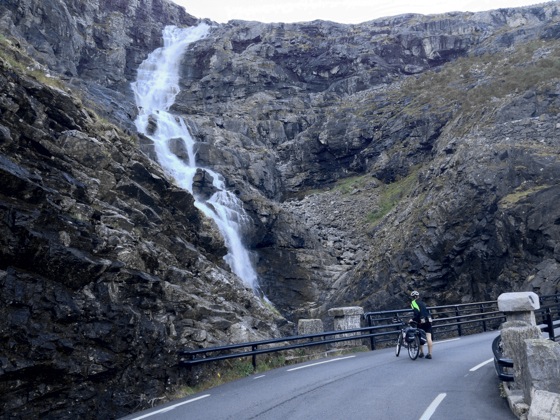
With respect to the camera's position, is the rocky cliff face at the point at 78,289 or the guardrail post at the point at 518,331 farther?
the rocky cliff face at the point at 78,289

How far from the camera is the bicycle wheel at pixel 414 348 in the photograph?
13.3 metres

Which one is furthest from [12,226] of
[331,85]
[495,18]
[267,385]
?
[495,18]

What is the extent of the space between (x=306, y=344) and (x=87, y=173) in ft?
30.0

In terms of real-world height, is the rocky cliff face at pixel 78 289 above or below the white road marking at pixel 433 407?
above

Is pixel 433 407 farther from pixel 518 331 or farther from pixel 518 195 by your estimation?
pixel 518 195

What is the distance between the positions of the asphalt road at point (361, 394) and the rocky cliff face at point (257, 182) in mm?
1659

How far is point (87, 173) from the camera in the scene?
52.5 feet

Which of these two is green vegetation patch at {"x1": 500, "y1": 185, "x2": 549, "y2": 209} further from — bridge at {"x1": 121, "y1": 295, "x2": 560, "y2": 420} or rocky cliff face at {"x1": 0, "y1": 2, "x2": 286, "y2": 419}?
rocky cliff face at {"x1": 0, "y1": 2, "x2": 286, "y2": 419}

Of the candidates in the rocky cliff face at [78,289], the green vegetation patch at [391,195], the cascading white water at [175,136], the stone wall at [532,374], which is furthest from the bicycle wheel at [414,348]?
the green vegetation patch at [391,195]

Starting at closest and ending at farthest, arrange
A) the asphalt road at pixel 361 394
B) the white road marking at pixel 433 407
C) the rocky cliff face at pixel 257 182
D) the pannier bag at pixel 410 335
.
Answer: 1. the white road marking at pixel 433 407
2. the asphalt road at pixel 361 394
3. the rocky cliff face at pixel 257 182
4. the pannier bag at pixel 410 335

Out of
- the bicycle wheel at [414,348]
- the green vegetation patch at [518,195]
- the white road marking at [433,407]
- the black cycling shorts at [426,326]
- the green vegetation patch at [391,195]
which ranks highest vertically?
the green vegetation patch at [391,195]

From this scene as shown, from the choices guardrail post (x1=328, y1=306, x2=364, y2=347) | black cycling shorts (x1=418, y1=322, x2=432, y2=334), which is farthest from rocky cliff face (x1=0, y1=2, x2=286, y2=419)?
black cycling shorts (x1=418, y1=322, x2=432, y2=334)

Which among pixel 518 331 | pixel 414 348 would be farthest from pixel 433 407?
pixel 414 348

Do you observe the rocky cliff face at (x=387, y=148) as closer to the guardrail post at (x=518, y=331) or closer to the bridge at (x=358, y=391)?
the bridge at (x=358, y=391)
